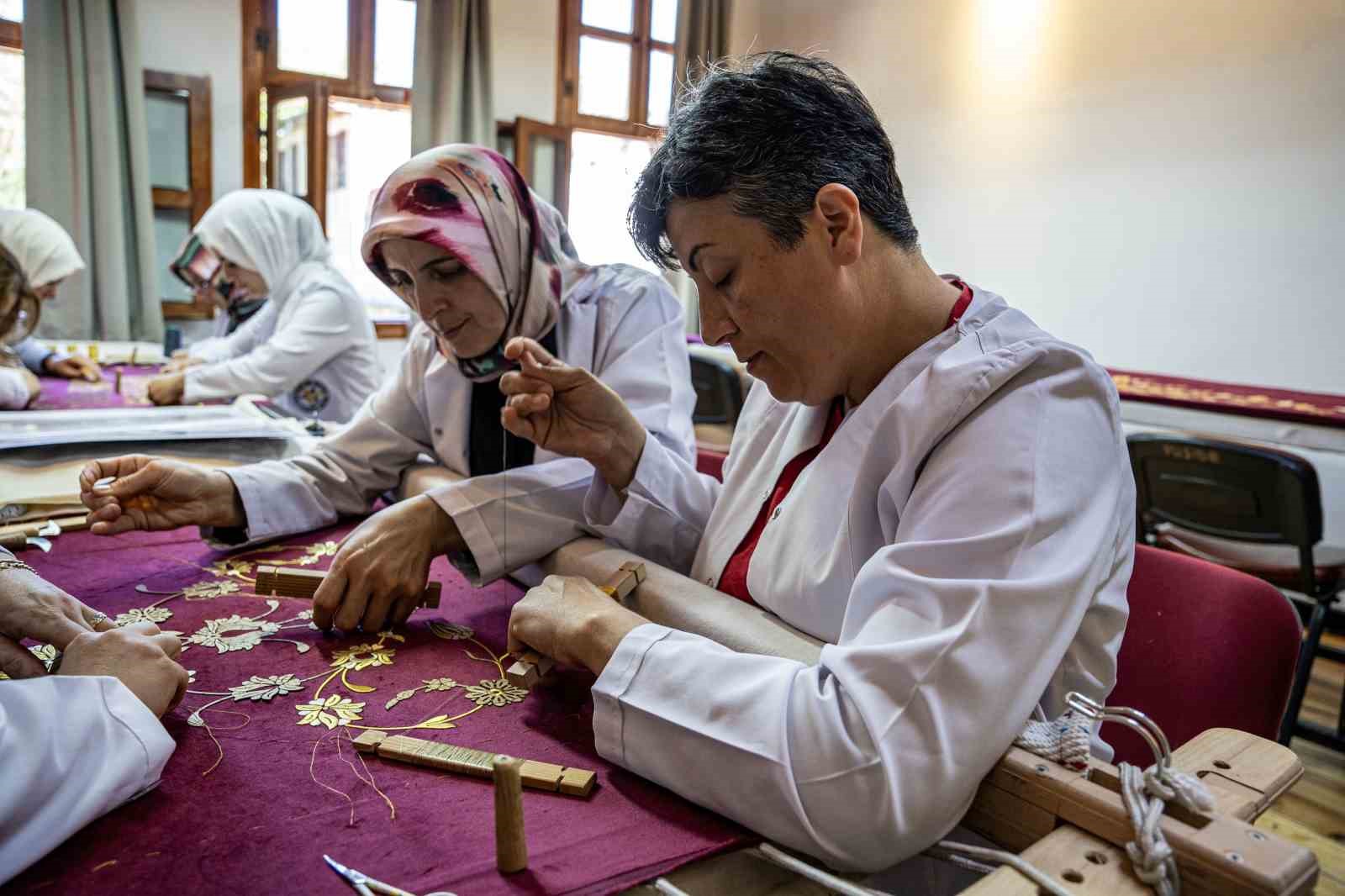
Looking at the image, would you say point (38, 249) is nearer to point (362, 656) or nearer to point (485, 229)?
point (485, 229)

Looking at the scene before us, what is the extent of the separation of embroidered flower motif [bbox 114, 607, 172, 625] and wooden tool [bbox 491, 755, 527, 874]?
722mm

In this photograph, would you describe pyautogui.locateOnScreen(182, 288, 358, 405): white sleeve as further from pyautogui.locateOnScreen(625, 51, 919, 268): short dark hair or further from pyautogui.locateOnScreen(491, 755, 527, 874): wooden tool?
pyautogui.locateOnScreen(491, 755, 527, 874): wooden tool

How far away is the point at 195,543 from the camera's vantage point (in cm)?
153

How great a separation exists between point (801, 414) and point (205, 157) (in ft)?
19.1

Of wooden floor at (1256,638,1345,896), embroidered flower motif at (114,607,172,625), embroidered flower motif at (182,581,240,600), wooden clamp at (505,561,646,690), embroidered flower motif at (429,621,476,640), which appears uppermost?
wooden clamp at (505,561,646,690)

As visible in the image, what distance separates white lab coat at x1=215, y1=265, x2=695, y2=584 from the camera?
58.4 inches

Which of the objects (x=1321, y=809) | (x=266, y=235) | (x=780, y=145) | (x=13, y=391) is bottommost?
(x=1321, y=809)

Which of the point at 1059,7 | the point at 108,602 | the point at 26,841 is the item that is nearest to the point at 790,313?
the point at 26,841

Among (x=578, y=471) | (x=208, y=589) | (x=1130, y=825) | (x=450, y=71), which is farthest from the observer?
(x=450, y=71)

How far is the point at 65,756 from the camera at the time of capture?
72cm

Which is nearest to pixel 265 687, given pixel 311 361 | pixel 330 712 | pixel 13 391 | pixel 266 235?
pixel 330 712

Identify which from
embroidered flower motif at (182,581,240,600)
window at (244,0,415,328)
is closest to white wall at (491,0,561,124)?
window at (244,0,415,328)

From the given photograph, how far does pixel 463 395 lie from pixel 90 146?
4843 mm

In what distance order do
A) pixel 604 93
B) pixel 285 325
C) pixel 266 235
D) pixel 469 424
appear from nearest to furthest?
1. pixel 469 424
2. pixel 285 325
3. pixel 266 235
4. pixel 604 93
